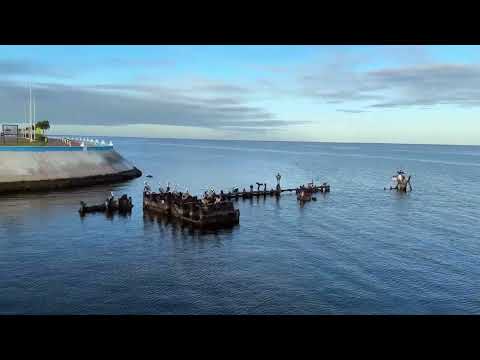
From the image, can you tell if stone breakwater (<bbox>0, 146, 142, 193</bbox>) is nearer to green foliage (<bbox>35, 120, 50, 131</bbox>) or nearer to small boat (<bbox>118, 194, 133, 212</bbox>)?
small boat (<bbox>118, 194, 133, 212</bbox>)

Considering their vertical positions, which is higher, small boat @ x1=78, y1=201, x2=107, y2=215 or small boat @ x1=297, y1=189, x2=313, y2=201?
small boat @ x1=297, y1=189, x2=313, y2=201

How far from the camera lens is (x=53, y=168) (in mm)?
79875

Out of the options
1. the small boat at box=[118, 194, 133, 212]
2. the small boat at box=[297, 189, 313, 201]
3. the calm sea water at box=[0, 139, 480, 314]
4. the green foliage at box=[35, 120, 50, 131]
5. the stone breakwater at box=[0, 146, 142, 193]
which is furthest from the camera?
the green foliage at box=[35, 120, 50, 131]

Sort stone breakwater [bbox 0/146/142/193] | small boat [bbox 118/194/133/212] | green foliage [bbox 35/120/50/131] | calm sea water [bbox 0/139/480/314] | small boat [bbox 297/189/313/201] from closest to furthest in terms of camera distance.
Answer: calm sea water [bbox 0/139/480/314], small boat [bbox 118/194/133/212], stone breakwater [bbox 0/146/142/193], small boat [bbox 297/189/313/201], green foliage [bbox 35/120/50/131]

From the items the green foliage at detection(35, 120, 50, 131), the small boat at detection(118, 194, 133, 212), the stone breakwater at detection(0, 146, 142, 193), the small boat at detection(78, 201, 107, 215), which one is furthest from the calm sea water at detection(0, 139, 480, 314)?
the green foliage at detection(35, 120, 50, 131)

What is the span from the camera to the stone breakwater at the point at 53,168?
72.8 meters

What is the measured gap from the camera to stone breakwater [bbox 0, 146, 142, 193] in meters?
72.8

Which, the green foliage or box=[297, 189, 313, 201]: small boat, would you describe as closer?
box=[297, 189, 313, 201]: small boat

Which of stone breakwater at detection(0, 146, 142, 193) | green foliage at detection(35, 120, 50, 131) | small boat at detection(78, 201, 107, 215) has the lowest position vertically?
small boat at detection(78, 201, 107, 215)

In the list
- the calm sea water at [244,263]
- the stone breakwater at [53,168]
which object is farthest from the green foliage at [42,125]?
the calm sea water at [244,263]

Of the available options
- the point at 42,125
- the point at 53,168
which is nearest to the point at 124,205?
the point at 53,168

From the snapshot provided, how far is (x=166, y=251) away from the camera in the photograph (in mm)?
39000
